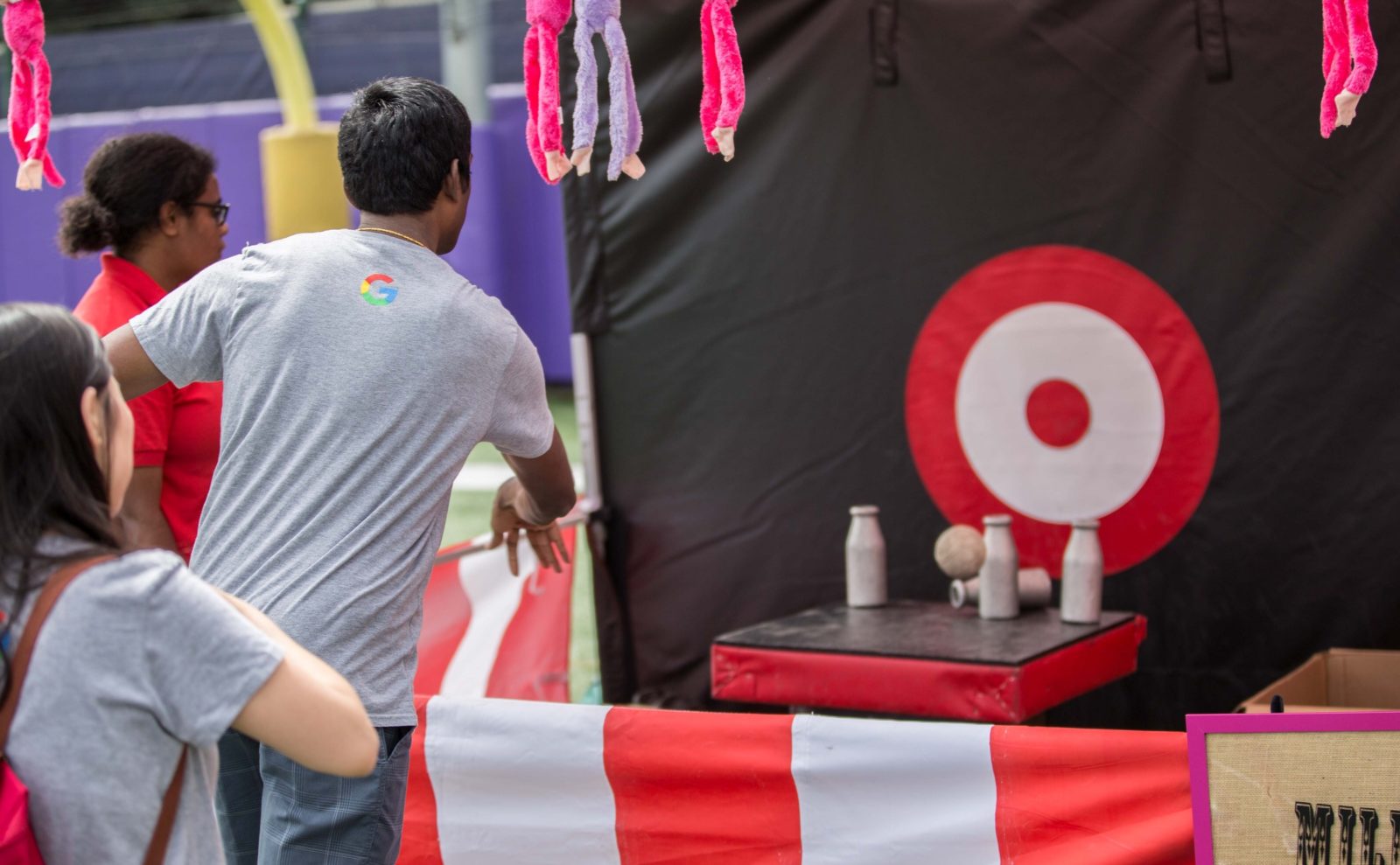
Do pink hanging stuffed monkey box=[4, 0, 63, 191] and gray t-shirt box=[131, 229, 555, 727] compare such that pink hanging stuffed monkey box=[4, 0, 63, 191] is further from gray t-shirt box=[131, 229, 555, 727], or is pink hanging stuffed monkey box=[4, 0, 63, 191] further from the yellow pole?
the yellow pole

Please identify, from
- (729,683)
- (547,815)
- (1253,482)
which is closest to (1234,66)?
(1253,482)

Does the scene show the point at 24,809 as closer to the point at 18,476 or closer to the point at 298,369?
Answer: the point at 18,476

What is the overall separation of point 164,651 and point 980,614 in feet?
6.95

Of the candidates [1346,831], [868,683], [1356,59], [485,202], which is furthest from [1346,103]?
[485,202]

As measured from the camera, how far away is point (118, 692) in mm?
1146

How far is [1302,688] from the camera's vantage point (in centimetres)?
273

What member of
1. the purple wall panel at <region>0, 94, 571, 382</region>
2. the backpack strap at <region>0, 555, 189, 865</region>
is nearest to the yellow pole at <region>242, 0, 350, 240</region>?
the purple wall panel at <region>0, 94, 571, 382</region>

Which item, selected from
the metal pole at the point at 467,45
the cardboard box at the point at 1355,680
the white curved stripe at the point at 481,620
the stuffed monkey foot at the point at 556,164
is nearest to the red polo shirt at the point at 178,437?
the stuffed monkey foot at the point at 556,164

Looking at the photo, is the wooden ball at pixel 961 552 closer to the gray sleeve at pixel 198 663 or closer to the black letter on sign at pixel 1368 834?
the black letter on sign at pixel 1368 834

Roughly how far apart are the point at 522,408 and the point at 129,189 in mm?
951

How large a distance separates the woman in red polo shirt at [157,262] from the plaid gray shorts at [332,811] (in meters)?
0.59

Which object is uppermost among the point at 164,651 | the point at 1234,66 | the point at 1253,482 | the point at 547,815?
the point at 1234,66

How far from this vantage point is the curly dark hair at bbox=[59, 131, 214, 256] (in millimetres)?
2316

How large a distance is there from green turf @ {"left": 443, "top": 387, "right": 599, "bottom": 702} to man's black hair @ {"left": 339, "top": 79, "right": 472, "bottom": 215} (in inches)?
83.9
